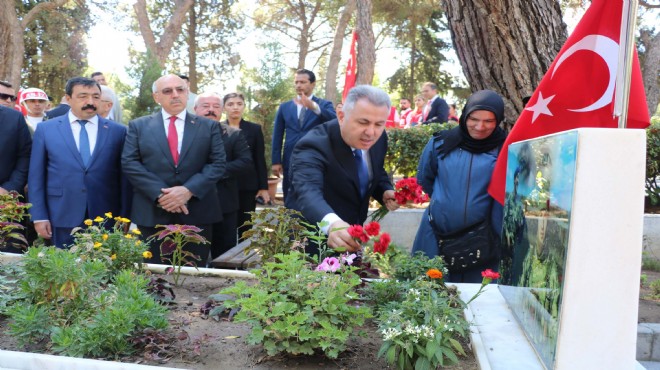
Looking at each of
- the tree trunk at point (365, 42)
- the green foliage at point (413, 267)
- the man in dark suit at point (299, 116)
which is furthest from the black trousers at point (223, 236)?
the tree trunk at point (365, 42)

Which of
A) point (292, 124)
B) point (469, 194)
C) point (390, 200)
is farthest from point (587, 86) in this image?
point (292, 124)

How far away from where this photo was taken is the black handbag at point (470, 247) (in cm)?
334

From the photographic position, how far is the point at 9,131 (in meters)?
4.86

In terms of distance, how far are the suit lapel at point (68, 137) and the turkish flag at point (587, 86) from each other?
3.18 metres

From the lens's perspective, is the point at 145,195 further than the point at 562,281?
Yes

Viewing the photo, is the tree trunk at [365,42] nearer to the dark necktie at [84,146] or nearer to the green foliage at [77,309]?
the dark necktie at [84,146]

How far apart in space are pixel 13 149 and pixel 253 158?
255cm

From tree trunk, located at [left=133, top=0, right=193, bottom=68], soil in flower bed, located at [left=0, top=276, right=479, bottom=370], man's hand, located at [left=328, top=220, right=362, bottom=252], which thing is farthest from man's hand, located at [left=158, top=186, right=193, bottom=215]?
tree trunk, located at [left=133, top=0, right=193, bottom=68]

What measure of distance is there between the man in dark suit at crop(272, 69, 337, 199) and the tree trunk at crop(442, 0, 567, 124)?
2.84 m

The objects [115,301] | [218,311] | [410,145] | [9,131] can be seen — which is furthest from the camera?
[410,145]

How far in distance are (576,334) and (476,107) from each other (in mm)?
2022

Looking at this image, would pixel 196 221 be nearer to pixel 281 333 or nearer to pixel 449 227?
pixel 449 227

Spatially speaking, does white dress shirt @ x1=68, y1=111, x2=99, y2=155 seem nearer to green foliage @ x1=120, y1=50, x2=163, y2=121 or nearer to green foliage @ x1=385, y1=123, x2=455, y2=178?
green foliage @ x1=120, y1=50, x2=163, y2=121

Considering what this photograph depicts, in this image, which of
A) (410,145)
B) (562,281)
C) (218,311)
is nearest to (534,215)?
(562,281)
